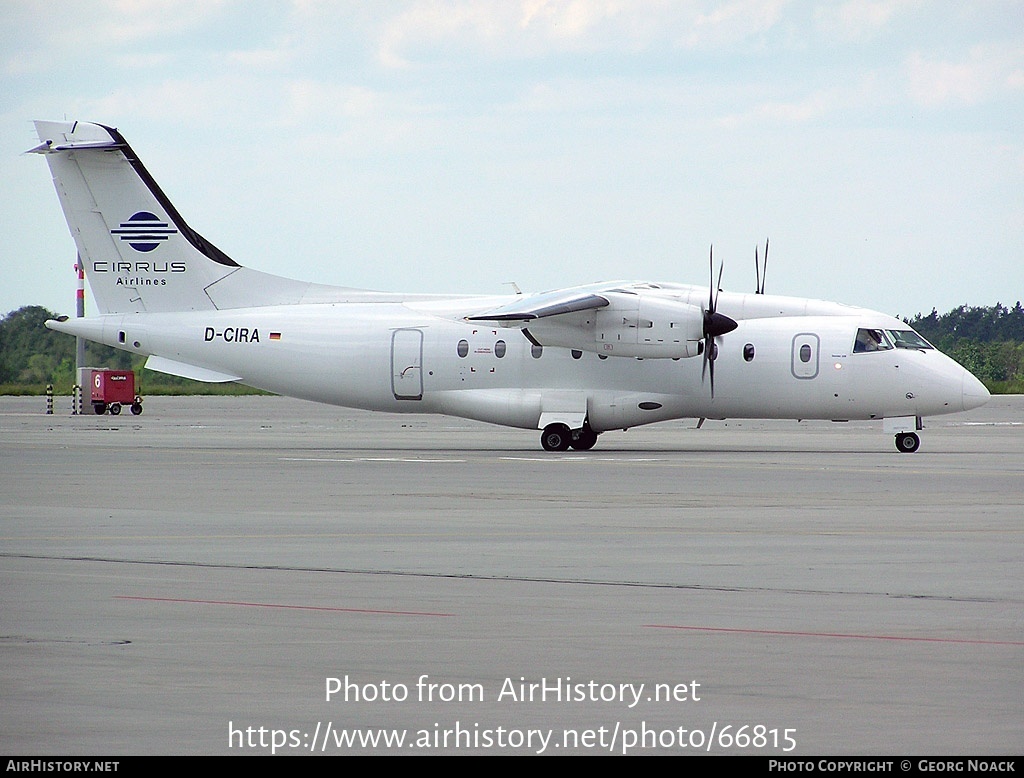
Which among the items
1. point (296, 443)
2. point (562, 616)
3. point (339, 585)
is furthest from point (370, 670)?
point (296, 443)

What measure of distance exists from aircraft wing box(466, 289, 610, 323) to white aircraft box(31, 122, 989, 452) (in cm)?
5

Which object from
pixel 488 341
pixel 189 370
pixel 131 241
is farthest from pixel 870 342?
pixel 131 241

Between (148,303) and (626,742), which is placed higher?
(148,303)

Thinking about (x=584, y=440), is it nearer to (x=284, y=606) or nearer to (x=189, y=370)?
(x=189, y=370)

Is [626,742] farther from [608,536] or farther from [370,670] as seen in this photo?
[608,536]

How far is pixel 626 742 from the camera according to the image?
7043mm

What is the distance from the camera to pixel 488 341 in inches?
1499

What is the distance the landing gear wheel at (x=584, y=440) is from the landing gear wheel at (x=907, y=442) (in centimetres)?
764

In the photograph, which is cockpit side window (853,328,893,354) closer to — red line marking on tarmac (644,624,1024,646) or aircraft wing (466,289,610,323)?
aircraft wing (466,289,610,323)

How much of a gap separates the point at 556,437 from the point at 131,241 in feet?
43.2

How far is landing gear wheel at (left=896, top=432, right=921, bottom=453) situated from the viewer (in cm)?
3691

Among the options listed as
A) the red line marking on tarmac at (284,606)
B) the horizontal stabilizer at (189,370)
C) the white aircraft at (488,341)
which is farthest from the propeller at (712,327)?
the red line marking on tarmac at (284,606)

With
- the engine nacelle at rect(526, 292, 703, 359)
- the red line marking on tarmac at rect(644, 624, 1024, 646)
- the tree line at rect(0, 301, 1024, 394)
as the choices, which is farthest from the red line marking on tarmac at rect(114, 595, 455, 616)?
the tree line at rect(0, 301, 1024, 394)

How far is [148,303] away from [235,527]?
2382 cm
